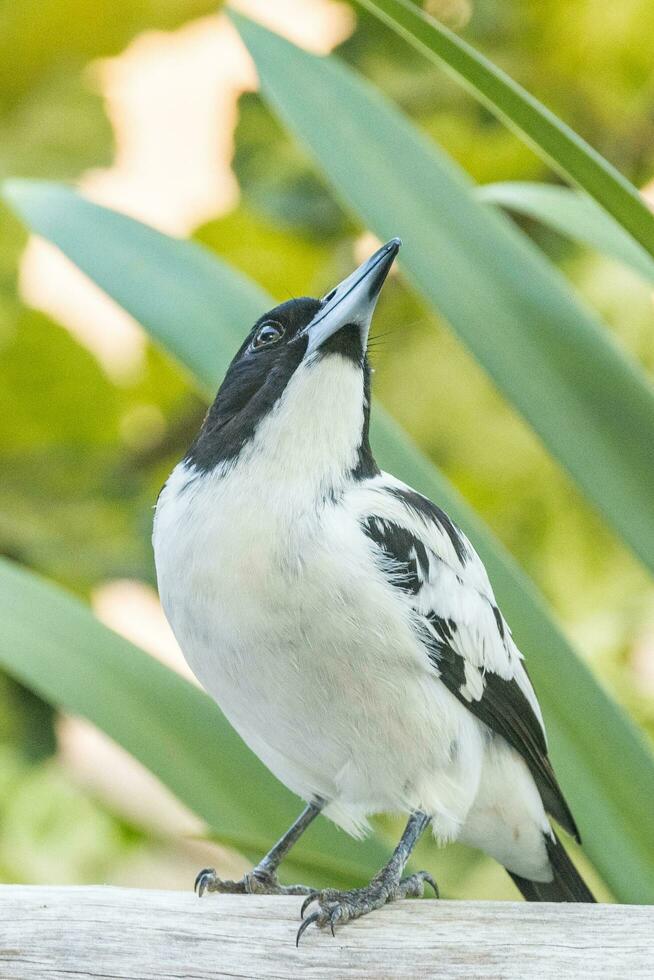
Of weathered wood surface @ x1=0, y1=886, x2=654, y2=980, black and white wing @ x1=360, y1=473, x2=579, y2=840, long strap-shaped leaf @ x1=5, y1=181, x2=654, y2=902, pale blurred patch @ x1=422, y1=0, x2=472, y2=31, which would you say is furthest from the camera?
pale blurred patch @ x1=422, y1=0, x2=472, y2=31

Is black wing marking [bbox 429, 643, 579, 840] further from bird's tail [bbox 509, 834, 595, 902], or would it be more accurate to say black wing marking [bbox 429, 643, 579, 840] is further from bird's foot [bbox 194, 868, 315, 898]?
bird's foot [bbox 194, 868, 315, 898]

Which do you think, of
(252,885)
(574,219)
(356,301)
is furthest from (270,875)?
(574,219)

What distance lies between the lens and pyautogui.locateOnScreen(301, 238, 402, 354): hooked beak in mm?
834

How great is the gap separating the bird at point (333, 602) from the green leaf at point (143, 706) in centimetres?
14

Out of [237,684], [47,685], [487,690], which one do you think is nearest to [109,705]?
[47,685]

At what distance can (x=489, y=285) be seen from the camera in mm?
1179

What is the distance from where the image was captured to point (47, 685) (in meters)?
1.10

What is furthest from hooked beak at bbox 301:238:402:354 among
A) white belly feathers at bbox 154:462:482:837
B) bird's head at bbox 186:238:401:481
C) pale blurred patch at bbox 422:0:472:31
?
pale blurred patch at bbox 422:0:472:31

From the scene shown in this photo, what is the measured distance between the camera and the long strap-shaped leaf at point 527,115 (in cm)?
92

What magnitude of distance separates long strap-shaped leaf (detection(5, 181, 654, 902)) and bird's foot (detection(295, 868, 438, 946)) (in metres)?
0.25

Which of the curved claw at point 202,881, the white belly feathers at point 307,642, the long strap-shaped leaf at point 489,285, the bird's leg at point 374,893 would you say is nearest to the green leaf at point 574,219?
the long strap-shaped leaf at point 489,285

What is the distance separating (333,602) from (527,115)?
44 cm

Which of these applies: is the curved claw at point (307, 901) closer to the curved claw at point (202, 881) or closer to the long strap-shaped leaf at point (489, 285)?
→ the curved claw at point (202, 881)

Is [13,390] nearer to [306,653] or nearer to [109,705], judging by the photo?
[109,705]
